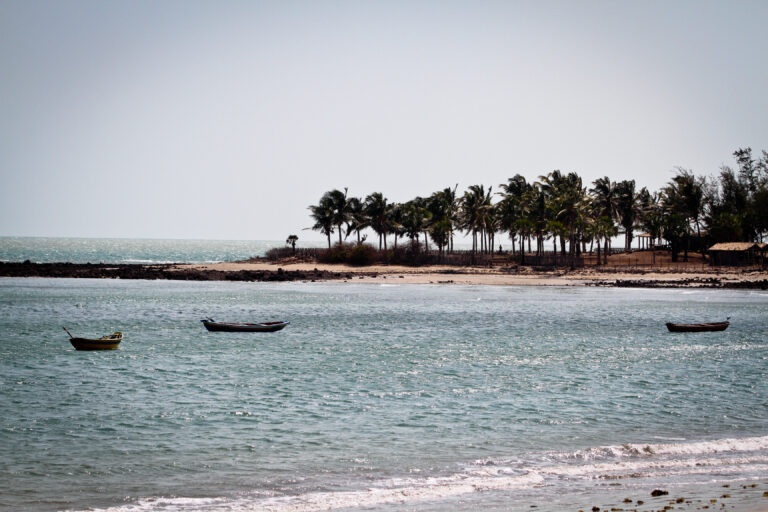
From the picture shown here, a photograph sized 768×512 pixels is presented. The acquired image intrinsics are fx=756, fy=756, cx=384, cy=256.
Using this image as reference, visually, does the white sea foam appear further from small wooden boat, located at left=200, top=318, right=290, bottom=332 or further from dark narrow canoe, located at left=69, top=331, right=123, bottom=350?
small wooden boat, located at left=200, top=318, right=290, bottom=332

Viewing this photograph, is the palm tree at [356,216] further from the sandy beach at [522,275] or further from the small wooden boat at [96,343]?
the small wooden boat at [96,343]

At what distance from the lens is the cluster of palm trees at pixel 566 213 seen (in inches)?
4978

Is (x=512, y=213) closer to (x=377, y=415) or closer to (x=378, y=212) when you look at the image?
(x=378, y=212)

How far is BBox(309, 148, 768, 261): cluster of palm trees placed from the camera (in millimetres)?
126438

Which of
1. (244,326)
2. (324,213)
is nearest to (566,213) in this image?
(324,213)

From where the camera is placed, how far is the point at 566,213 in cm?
12781

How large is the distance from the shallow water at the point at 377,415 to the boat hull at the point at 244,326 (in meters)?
0.65

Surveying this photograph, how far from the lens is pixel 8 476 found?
61.8ft

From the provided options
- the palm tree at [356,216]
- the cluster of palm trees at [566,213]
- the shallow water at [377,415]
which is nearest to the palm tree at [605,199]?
Result: the cluster of palm trees at [566,213]

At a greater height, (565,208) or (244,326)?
(565,208)

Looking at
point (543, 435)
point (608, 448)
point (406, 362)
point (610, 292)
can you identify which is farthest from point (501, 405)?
point (610, 292)

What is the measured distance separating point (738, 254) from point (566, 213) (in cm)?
2727

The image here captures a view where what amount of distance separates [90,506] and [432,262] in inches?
4600

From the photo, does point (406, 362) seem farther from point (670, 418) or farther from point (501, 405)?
point (670, 418)
